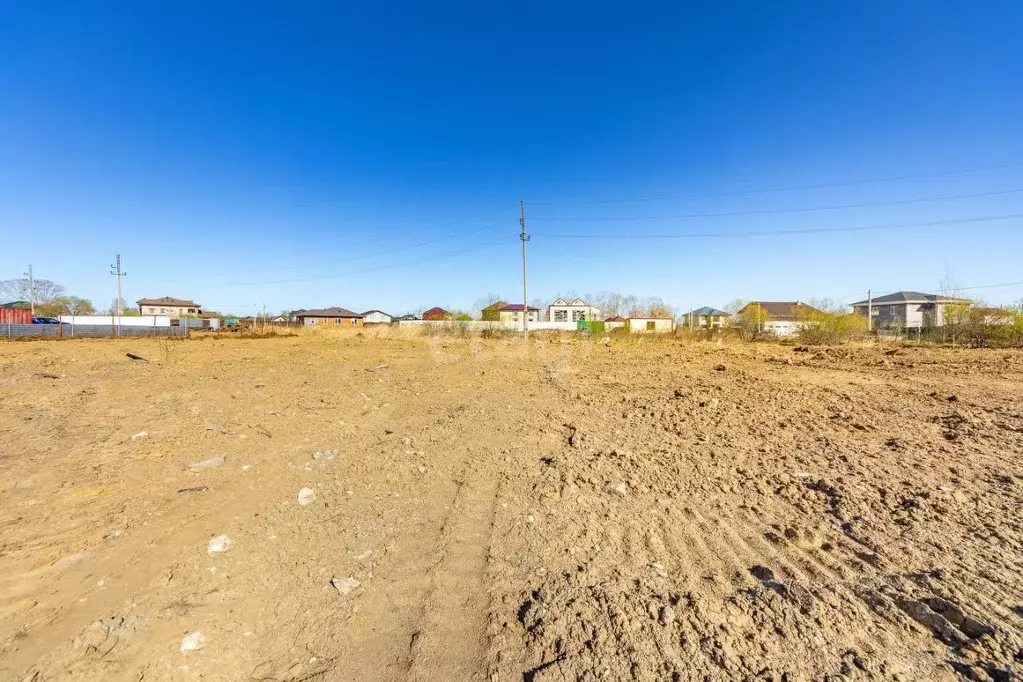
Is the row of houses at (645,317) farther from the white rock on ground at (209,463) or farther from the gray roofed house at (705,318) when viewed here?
the white rock on ground at (209,463)

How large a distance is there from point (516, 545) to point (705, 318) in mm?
61895

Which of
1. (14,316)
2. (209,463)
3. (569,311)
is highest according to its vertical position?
(569,311)

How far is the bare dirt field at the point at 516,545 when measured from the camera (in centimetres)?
192

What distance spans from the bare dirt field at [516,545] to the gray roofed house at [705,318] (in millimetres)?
41827

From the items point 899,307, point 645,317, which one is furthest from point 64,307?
point 899,307

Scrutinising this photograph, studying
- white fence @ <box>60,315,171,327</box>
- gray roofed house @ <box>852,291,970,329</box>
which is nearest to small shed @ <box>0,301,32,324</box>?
white fence @ <box>60,315,171,327</box>

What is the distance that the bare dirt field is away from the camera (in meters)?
1.92

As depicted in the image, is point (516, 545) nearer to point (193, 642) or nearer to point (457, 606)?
point (457, 606)

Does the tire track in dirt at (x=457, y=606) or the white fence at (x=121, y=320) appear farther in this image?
the white fence at (x=121, y=320)

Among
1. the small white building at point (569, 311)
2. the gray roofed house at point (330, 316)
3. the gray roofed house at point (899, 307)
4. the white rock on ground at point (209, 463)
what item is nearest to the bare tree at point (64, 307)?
the gray roofed house at point (330, 316)

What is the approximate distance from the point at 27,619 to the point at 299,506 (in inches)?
58.5

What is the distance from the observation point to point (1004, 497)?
11.1ft

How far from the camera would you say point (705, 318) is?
58594mm

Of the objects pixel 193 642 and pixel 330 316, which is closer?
pixel 193 642
